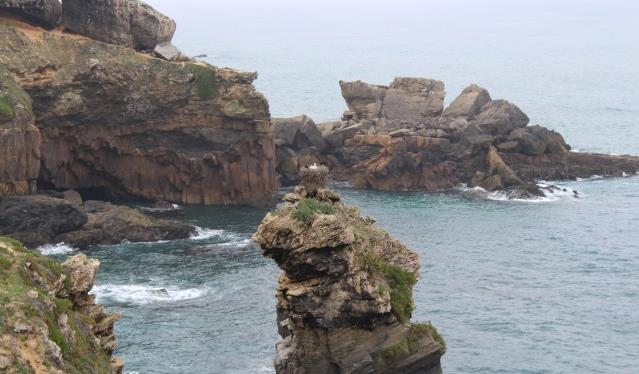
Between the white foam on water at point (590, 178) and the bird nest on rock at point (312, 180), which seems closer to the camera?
the bird nest on rock at point (312, 180)

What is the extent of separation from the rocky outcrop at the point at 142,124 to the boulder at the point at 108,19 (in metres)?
0.94

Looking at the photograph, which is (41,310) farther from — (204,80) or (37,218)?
(204,80)

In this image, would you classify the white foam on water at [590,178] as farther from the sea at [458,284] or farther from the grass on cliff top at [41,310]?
the grass on cliff top at [41,310]

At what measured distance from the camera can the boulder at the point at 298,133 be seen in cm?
13212

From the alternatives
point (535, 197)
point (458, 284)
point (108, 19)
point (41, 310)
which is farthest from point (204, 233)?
point (41, 310)

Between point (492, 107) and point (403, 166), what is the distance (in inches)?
735

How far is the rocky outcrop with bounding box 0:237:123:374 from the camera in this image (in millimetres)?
36250

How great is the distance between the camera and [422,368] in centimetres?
5641

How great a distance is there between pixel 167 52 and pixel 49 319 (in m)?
83.8

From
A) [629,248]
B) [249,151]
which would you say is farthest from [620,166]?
[249,151]

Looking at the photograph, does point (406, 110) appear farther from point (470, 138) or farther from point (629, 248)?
point (629, 248)

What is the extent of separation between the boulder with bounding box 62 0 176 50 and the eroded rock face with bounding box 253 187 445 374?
2509 inches

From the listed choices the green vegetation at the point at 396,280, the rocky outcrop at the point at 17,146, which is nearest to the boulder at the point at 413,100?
the rocky outcrop at the point at 17,146

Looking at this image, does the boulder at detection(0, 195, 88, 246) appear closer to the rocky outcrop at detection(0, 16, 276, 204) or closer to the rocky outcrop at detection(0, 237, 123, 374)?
the rocky outcrop at detection(0, 16, 276, 204)
